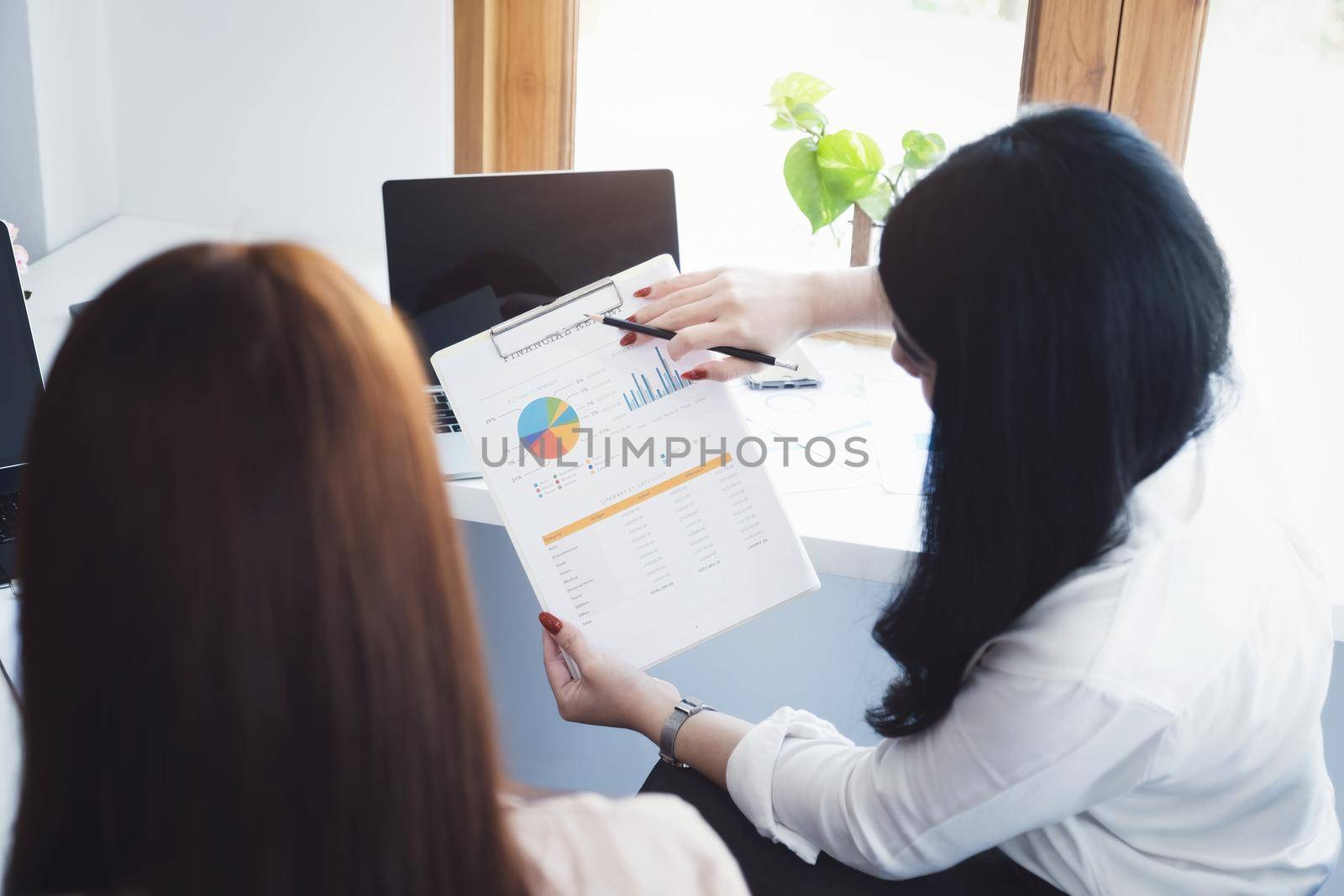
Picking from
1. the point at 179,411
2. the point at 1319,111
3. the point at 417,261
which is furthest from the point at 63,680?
the point at 1319,111

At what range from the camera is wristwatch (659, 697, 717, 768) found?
3.01 ft

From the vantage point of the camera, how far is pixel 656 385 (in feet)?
3.12

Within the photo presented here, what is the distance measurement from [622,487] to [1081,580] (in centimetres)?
40

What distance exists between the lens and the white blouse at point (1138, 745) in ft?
2.22

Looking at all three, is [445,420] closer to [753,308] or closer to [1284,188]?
[753,308]

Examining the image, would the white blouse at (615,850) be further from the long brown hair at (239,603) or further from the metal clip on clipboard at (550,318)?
the metal clip on clipboard at (550,318)

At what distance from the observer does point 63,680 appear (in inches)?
16.7

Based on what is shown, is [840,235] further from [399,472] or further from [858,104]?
[399,472]

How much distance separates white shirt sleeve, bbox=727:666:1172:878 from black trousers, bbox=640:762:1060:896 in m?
0.02

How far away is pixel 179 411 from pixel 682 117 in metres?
1.40

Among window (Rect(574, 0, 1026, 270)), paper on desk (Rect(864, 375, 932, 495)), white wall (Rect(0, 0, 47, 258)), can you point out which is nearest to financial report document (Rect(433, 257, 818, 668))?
paper on desk (Rect(864, 375, 932, 495))

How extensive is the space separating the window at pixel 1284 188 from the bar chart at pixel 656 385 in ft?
2.83

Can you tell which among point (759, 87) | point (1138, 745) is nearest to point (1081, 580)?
point (1138, 745)

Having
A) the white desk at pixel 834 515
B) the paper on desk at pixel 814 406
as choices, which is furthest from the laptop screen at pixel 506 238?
the paper on desk at pixel 814 406
